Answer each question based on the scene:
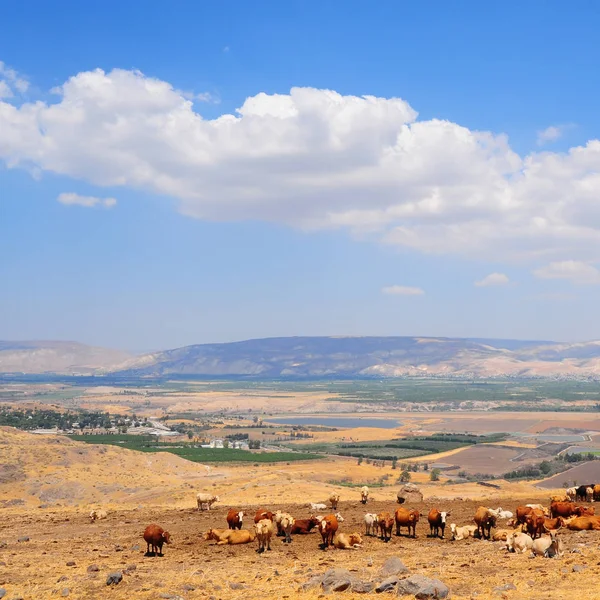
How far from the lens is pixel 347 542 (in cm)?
2100

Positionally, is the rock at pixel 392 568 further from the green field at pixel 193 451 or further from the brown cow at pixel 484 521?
the green field at pixel 193 451

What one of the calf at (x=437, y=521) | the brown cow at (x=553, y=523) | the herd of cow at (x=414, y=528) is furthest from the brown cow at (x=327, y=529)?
the brown cow at (x=553, y=523)

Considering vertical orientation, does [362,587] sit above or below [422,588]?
below

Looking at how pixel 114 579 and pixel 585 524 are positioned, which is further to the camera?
pixel 585 524

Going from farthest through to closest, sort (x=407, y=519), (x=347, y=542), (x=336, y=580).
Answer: (x=407, y=519) → (x=347, y=542) → (x=336, y=580)

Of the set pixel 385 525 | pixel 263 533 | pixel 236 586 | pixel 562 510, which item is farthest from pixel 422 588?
pixel 562 510

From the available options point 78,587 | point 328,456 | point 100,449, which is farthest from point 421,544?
point 328,456

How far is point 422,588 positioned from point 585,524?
10074 mm

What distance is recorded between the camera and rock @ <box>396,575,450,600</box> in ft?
48.0

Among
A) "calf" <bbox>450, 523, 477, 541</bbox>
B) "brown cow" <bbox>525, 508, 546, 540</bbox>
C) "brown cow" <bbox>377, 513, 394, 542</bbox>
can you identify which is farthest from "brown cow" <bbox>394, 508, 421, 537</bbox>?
"brown cow" <bbox>525, 508, 546, 540</bbox>

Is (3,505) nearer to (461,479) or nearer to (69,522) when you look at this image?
(69,522)

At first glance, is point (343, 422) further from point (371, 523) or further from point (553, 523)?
point (553, 523)

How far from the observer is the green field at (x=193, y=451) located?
305ft

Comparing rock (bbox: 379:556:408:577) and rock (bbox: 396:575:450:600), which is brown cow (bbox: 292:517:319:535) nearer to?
rock (bbox: 379:556:408:577)
